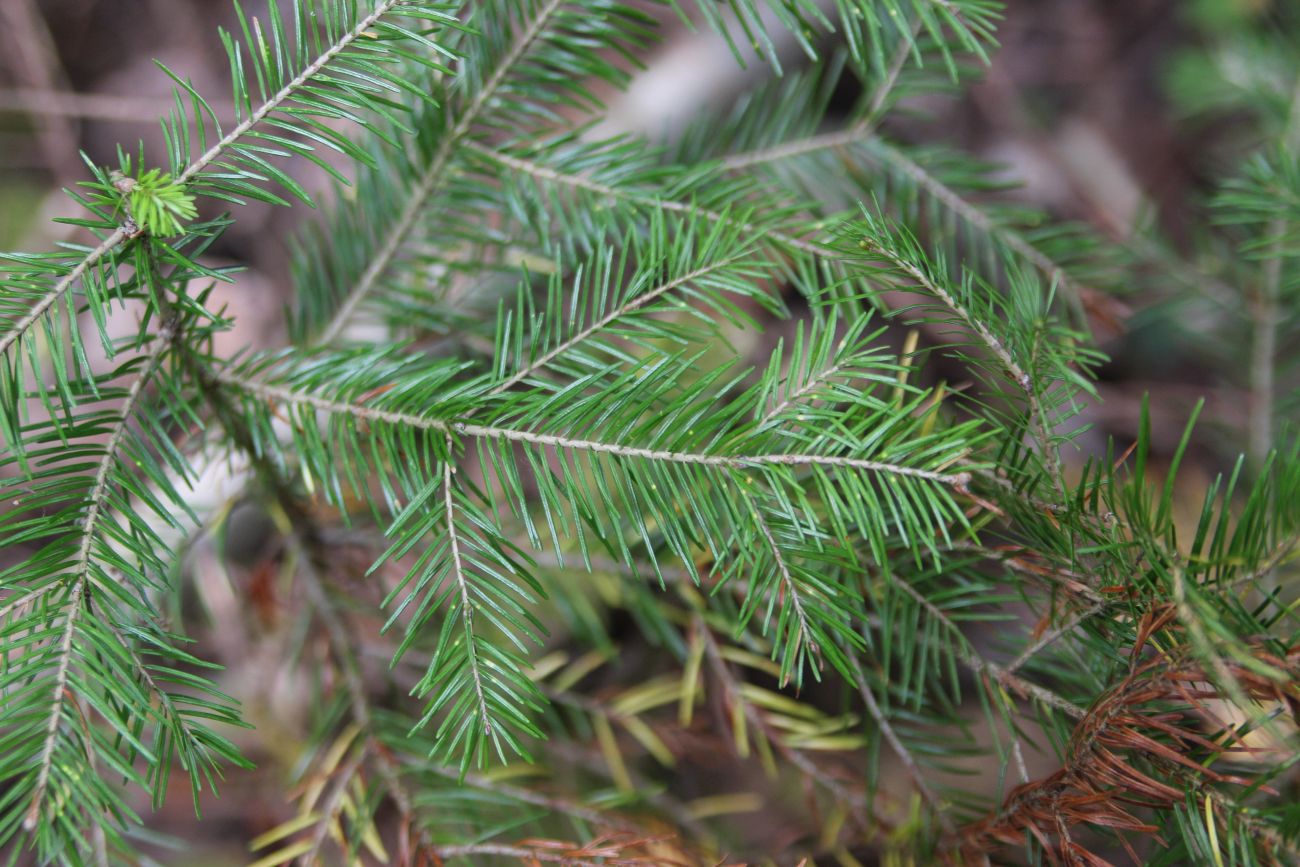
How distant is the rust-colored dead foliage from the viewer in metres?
0.50

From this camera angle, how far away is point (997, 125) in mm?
1685

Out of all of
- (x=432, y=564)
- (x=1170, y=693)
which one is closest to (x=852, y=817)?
(x=1170, y=693)

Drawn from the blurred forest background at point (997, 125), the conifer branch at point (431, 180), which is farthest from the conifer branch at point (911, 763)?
the blurred forest background at point (997, 125)

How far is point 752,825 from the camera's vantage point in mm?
1104

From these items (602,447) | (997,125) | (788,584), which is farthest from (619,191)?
(997,125)

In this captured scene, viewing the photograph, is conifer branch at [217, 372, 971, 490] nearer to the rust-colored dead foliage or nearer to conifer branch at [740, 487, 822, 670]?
conifer branch at [740, 487, 822, 670]

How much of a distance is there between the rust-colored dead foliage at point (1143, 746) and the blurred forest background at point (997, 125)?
880 millimetres

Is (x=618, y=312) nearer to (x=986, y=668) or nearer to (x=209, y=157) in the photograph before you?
(x=209, y=157)

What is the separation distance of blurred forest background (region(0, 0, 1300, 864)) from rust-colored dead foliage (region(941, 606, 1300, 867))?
88 cm

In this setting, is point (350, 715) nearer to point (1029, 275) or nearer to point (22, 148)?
point (1029, 275)

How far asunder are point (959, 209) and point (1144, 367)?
954 millimetres

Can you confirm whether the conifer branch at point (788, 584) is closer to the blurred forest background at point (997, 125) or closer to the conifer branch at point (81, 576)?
the conifer branch at point (81, 576)

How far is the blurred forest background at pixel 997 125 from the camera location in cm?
138

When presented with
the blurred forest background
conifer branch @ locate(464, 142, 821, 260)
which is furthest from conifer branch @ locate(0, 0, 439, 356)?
the blurred forest background
